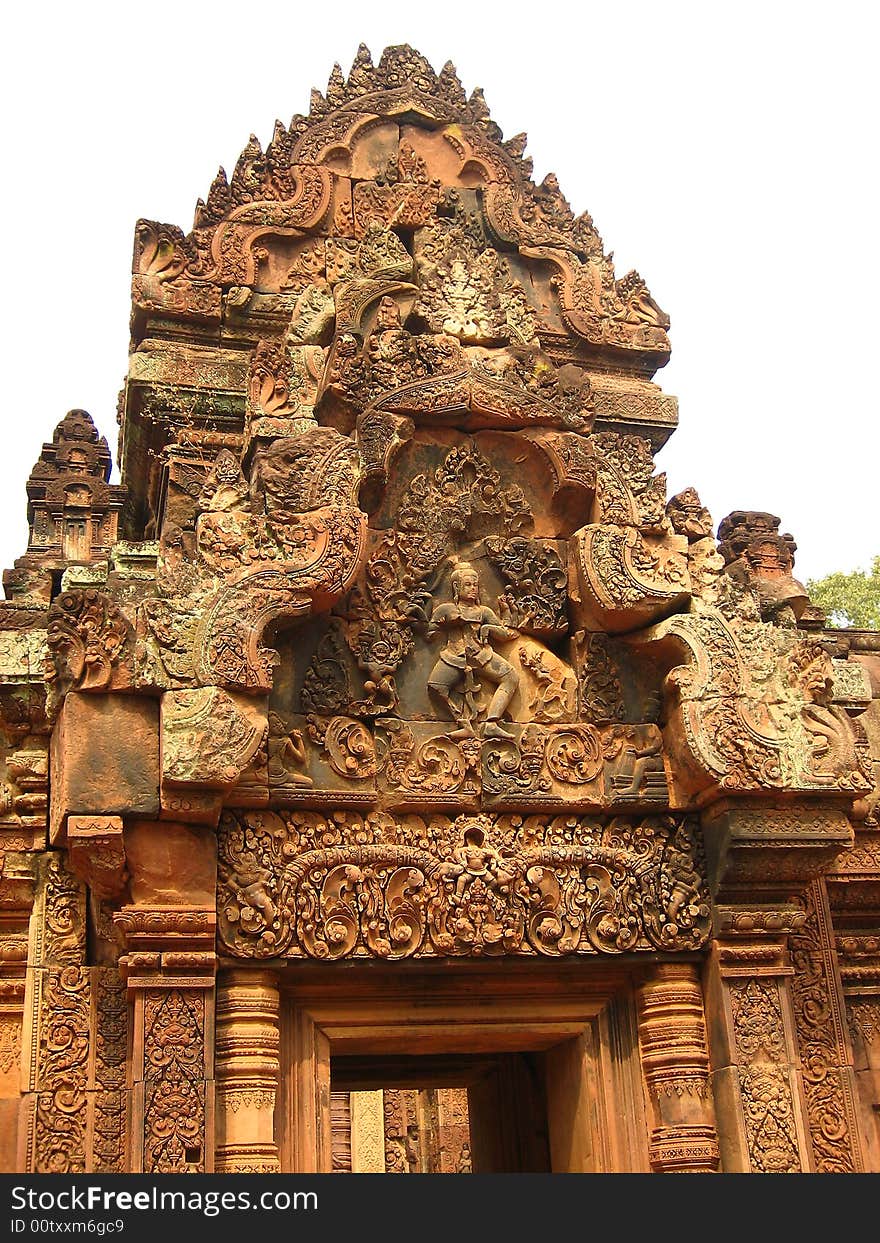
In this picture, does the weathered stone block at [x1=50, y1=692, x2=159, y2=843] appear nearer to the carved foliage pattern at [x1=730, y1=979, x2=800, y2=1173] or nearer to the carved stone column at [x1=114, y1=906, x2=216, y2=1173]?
the carved stone column at [x1=114, y1=906, x2=216, y2=1173]

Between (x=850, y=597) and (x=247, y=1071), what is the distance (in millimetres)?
22499

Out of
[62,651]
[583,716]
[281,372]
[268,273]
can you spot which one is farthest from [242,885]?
[268,273]

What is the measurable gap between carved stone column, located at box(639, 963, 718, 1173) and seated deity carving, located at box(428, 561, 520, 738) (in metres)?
1.53

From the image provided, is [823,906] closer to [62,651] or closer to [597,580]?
[597,580]

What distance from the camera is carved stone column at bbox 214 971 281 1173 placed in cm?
593

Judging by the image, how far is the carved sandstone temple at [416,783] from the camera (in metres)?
6.11

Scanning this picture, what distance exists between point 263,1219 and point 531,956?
Result: 1.82m

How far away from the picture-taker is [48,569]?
7.53 metres

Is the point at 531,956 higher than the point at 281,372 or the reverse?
the reverse

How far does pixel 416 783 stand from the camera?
6703 millimetres

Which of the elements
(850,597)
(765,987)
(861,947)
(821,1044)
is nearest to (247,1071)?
(765,987)

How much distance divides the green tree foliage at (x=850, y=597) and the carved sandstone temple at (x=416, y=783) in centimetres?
1893

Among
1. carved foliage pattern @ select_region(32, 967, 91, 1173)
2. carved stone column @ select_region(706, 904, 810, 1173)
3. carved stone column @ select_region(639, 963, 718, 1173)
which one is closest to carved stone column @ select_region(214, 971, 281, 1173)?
carved foliage pattern @ select_region(32, 967, 91, 1173)

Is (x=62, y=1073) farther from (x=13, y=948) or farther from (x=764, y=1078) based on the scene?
(x=764, y=1078)
